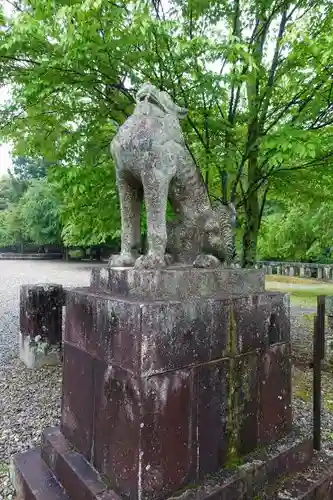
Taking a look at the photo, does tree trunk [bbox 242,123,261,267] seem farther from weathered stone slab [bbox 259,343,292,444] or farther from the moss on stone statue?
the moss on stone statue

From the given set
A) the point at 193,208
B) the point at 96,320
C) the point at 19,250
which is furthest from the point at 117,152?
the point at 19,250

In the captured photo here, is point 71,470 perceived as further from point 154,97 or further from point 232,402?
point 154,97

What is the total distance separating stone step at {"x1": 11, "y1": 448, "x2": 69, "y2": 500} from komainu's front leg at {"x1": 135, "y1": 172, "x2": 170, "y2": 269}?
1471 millimetres

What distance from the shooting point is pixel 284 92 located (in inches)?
196

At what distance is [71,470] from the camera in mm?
2107

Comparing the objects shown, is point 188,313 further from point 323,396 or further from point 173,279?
point 323,396

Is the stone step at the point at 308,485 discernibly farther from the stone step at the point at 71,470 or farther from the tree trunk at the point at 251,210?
the tree trunk at the point at 251,210

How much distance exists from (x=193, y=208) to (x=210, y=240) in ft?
0.83

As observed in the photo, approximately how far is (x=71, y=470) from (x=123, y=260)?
129 centimetres

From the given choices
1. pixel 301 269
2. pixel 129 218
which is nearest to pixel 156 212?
pixel 129 218

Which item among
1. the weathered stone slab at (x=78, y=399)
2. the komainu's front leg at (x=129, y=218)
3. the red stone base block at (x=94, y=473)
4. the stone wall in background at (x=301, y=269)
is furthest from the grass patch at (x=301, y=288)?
the weathered stone slab at (x=78, y=399)

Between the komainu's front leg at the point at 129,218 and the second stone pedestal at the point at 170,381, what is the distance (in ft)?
1.04

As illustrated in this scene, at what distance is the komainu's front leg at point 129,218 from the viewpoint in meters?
2.38

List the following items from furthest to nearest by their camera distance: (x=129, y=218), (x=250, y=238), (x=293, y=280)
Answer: (x=293, y=280) < (x=250, y=238) < (x=129, y=218)
